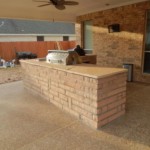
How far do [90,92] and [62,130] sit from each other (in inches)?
30.0

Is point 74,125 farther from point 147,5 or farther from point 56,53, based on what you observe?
point 147,5

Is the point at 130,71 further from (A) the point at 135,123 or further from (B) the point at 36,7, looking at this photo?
(B) the point at 36,7

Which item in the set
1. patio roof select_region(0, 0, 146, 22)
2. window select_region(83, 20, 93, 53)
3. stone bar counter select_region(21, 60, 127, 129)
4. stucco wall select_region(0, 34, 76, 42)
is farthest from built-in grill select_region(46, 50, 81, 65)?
stucco wall select_region(0, 34, 76, 42)

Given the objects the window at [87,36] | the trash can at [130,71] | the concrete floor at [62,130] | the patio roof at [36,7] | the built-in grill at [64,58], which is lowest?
the concrete floor at [62,130]

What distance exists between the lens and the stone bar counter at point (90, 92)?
2.72 m

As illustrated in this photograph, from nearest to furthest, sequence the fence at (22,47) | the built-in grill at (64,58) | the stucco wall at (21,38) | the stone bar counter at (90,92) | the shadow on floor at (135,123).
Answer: the shadow on floor at (135,123) → the stone bar counter at (90,92) → the built-in grill at (64,58) → the fence at (22,47) → the stucco wall at (21,38)

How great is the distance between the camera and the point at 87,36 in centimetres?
773

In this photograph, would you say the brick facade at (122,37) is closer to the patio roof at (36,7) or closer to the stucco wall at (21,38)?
the patio roof at (36,7)

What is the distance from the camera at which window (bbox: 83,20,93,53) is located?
24.5 ft

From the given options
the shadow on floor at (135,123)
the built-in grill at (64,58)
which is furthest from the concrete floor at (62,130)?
the built-in grill at (64,58)

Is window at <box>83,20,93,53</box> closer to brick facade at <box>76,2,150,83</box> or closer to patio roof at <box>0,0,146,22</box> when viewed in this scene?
brick facade at <box>76,2,150,83</box>

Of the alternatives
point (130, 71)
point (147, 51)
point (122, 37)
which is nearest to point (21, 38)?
point (122, 37)

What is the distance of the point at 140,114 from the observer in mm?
3242

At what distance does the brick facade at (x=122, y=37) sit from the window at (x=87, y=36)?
0.39 m
